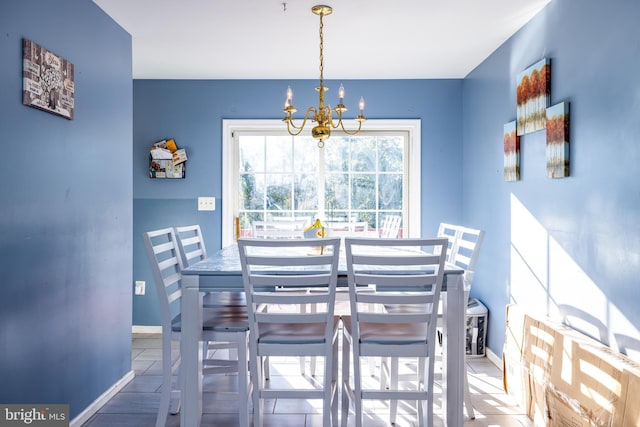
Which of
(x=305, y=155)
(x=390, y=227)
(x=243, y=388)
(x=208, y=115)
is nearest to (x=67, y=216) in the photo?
(x=243, y=388)

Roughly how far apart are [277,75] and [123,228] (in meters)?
2.00

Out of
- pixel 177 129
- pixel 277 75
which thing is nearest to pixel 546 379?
pixel 277 75

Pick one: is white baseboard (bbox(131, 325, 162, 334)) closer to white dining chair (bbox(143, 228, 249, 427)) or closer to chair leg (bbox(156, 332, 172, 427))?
white dining chair (bbox(143, 228, 249, 427))

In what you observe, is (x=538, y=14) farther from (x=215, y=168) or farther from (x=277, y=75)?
(x=215, y=168)

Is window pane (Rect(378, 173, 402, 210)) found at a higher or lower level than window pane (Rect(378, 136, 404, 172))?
lower

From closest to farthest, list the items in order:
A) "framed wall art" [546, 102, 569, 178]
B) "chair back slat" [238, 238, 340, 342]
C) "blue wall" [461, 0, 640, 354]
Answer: "chair back slat" [238, 238, 340, 342] → "blue wall" [461, 0, 640, 354] → "framed wall art" [546, 102, 569, 178]

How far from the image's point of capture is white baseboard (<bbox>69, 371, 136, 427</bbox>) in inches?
94.0

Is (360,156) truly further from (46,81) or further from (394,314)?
(46,81)

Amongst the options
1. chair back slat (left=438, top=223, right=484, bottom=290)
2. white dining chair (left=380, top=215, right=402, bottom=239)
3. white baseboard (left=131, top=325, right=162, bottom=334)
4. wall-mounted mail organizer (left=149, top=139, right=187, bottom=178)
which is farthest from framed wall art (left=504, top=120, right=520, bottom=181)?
white baseboard (left=131, top=325, right=162, bottom=334)

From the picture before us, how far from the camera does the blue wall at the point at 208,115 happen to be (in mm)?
4254

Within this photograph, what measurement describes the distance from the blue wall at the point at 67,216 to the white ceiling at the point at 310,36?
1.29ft

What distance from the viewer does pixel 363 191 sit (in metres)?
4.34

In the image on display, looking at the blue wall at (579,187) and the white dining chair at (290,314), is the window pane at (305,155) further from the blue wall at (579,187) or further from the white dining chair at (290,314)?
the white dining chair at (290,314)

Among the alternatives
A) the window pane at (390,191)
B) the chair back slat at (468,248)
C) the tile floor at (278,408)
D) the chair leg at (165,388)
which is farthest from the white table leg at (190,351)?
the window pane at (390,191)
